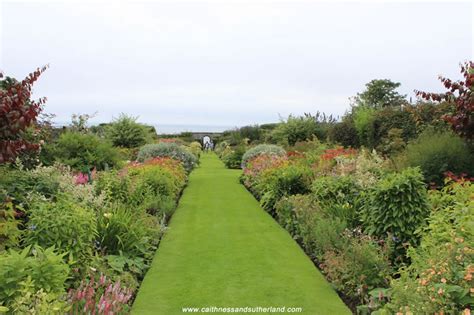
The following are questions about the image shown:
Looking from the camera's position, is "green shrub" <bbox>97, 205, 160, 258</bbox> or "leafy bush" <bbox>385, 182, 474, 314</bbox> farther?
"green shrub" <bbox>97, 205, 160, 258</bbox>

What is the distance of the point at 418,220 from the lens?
5.46 metres

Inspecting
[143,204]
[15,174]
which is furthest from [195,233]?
[15,174]

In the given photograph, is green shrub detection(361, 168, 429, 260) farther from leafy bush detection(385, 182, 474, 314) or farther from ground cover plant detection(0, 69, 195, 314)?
ground cover plant detection(0, 69, 195, 314)

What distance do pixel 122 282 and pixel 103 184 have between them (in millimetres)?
3581

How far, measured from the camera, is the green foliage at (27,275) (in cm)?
327

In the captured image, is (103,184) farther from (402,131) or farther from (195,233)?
(402,131)

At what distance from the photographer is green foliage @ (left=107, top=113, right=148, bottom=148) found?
19469 mm

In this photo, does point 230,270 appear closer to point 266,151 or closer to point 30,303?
point 30,303

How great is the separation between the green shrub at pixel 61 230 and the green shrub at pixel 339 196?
383 centimetres

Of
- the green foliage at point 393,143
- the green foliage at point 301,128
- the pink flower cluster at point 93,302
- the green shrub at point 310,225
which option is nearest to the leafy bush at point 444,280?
the green shrub at point 310,225

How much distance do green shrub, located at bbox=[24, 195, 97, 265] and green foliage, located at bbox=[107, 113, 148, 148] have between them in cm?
1452

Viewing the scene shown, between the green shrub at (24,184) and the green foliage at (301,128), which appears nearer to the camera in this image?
the green shrub at (24,184)

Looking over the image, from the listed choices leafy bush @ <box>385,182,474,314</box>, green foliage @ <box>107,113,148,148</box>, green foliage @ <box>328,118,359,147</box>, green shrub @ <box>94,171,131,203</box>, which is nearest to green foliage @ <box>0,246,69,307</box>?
leafy bush @ <box>385,182,474,314</box>

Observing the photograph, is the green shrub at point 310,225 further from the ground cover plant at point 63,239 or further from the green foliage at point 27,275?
the green foliage at point 27,275
